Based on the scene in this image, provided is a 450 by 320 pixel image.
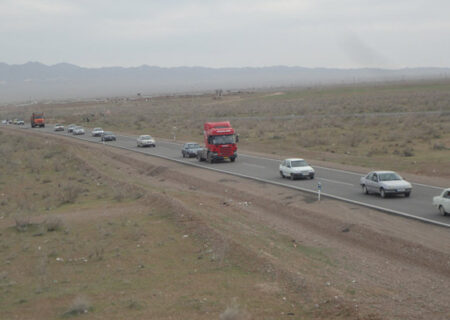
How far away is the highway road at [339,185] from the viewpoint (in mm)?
23305

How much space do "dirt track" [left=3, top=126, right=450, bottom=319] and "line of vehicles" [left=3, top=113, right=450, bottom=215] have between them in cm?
254

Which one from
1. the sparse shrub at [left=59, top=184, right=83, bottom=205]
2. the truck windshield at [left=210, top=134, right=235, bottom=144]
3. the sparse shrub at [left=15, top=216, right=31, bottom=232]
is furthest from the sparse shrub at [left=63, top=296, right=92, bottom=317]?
the truck windshield at [left=210, top=134, right=235, bottom=144]

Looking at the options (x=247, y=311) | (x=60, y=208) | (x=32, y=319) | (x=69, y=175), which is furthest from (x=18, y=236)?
(x=69, y=175)

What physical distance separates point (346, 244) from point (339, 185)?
12.0m

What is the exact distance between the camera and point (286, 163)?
34500 millimetres

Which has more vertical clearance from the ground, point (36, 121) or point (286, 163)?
point (286, 163)

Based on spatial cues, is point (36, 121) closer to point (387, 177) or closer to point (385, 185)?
point (387, 177)

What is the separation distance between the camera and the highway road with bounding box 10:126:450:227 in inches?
918

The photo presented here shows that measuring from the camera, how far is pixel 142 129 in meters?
86.4

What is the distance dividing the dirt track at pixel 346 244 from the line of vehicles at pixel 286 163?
2541 millimetres

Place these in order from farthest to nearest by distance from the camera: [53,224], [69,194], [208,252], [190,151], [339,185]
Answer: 1. [190,151]
2. [339,185]
3. [69,194]
4. [53,224]
5. [208,252]

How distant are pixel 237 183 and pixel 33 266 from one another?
17.4 meters

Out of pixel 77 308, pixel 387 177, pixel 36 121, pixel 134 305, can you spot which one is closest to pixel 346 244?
pixel 134 305

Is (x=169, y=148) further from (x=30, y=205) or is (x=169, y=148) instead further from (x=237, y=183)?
(x=30, y=205)
